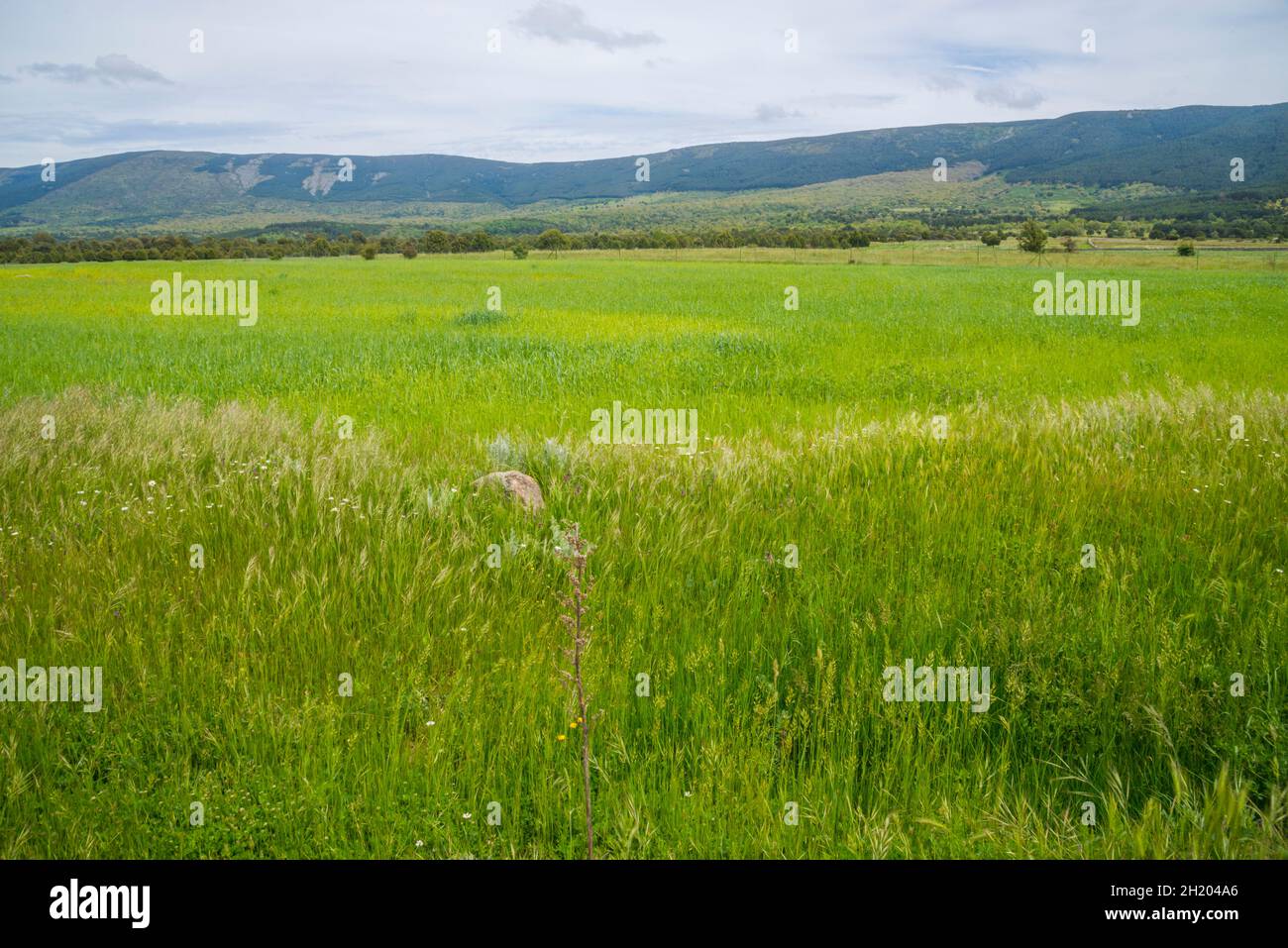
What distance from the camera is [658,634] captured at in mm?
4504

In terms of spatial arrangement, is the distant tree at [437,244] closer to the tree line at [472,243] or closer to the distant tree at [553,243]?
the tree line at [472,243]

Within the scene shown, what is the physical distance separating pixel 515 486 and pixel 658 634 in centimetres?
263

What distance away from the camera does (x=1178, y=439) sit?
849 centimetres

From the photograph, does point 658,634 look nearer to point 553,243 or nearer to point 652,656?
point 652,656

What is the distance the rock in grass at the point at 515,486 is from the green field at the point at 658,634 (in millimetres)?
152

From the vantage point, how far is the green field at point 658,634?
10.0ft

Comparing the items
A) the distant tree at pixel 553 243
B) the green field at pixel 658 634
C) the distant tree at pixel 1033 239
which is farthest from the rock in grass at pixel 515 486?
the distant tree at pixel 553 243

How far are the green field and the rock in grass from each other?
152mm

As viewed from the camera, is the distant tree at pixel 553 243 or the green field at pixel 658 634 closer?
the green field at pixel 658 634

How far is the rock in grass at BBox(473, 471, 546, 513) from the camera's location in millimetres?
6558

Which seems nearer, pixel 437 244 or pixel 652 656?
pixel 652 656

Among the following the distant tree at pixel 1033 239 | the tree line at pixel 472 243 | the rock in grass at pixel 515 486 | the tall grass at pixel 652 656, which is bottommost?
the tall grass at pixel 652 656

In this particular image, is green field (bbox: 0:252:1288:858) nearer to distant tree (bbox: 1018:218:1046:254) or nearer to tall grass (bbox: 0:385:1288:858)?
tall grass (bbox: 0:385:1288:858)

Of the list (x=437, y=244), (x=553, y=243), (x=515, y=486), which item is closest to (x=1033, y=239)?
(x=553, y=243)
